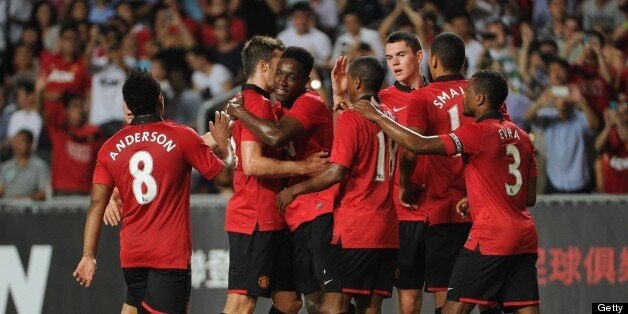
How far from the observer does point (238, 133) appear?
8.51 m

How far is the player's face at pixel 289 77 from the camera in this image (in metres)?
8.23

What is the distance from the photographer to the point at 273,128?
8.12m

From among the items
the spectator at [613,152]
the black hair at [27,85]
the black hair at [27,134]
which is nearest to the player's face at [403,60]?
the spectator at [613,152]

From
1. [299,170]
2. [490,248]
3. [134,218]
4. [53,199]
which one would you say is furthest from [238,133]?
[53,199]

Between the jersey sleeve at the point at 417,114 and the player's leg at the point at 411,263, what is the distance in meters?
0.95

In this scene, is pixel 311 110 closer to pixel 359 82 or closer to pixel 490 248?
pixel 359 82

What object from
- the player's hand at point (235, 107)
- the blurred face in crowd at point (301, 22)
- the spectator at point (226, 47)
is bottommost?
the player's hand at point (235, 107)

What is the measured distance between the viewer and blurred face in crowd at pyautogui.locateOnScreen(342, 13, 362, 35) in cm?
1415

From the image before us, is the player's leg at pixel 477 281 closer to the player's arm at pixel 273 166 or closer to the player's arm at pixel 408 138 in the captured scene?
the player's arm at pixel 408 138

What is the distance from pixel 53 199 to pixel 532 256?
5.68 meters

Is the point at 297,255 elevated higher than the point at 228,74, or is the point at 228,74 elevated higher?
the point at 228,74

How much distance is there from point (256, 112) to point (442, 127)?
150 centimetres

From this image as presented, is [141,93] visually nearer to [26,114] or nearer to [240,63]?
[240,63]

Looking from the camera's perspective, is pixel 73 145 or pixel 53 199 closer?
pixel 53 199
